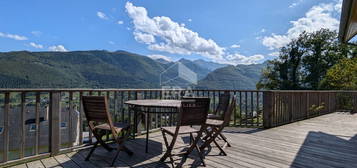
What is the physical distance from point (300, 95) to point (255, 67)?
78.3 m

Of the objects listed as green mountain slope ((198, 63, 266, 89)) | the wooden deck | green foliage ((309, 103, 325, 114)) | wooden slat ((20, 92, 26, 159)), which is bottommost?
the wooden deck

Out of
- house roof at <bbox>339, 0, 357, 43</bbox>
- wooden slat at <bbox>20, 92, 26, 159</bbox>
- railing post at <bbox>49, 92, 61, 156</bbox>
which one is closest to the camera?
wooden slat at <bbox>20, 92, 26, 159</bbox>

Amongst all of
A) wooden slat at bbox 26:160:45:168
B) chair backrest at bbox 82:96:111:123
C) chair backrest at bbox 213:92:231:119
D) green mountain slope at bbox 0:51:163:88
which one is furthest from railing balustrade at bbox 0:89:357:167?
green mountain slope at bbox 0:51:163:88

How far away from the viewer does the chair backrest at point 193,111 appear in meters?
2.28

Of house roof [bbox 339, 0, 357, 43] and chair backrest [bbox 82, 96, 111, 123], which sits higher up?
house roof [bbox 339, 0, 357, 43]

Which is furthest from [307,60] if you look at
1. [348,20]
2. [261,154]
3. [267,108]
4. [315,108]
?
[261,154]

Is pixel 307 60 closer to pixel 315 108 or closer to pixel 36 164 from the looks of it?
pixel 315 108

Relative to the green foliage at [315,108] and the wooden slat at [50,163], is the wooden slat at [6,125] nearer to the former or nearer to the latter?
the wooden slat at [50,163]

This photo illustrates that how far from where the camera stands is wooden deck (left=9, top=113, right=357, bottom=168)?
2445 mm

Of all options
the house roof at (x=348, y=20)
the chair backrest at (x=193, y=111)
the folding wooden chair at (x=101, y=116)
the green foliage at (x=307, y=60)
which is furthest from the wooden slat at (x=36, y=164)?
the green foliage at (x=307, y=60)

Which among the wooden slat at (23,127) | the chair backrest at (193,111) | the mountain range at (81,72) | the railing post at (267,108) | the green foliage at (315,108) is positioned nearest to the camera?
the chair backrest at (193,111)

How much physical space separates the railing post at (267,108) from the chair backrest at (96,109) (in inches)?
148

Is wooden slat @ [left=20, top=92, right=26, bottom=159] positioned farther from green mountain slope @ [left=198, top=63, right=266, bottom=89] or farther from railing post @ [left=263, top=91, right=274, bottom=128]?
green mountain slope @ [left=198, top=63, right=266, bottom=89]

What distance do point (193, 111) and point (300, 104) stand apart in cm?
495
